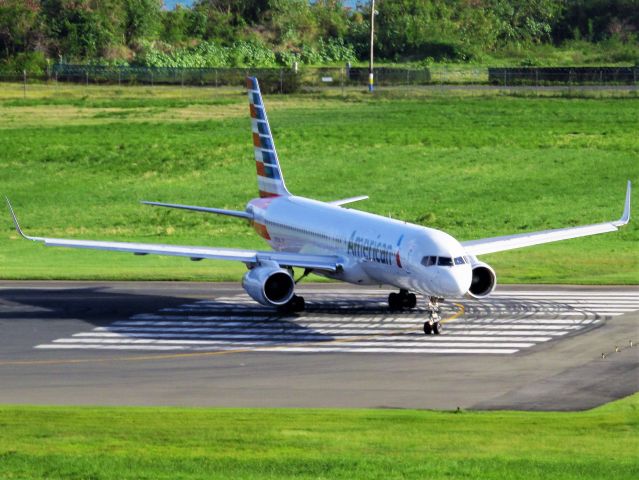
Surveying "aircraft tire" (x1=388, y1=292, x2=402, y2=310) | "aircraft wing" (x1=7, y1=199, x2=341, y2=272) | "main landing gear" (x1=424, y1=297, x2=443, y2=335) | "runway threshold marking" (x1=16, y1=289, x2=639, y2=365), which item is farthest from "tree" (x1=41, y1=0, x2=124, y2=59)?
"main landing gear" (x1=424, y1=297, x2=443, y2=335)

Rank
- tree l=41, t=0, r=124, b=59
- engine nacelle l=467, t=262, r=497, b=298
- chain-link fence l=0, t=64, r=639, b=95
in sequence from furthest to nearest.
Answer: tree l=41, t=0, r=124, b=59, chain-link fence l=0, t=64, r=639, b=95, engine nacelle l=467, t=262, r=497, b=298

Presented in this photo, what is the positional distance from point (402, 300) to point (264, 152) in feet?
37.2

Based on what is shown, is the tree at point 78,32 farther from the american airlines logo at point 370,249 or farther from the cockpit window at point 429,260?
the cockpit window at point 429,260

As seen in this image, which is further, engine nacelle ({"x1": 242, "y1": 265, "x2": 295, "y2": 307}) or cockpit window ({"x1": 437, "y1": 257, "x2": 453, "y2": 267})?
engine nacelle ({"x1": 242, "y1": 265, "x2": 295, "y2": 307})

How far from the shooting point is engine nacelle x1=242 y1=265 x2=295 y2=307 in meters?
45.5

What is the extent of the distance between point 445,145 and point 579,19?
9949 cm

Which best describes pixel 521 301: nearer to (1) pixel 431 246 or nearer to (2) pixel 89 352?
(1) pixel 431 246

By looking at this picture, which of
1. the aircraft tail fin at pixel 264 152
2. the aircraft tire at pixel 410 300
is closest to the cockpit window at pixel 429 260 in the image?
the aircraft tire at pixel 410 300

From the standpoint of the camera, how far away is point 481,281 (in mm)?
45531

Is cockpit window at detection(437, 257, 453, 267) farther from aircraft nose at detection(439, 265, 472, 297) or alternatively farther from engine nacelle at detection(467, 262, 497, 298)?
engine nacelle at detection(467, 262, 497, 298)

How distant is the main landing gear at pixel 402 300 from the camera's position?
48.7 meters

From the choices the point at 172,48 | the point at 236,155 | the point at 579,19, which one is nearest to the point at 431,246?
the point at 236,155

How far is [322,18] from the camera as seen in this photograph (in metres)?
197

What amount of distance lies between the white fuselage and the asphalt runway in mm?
1738
